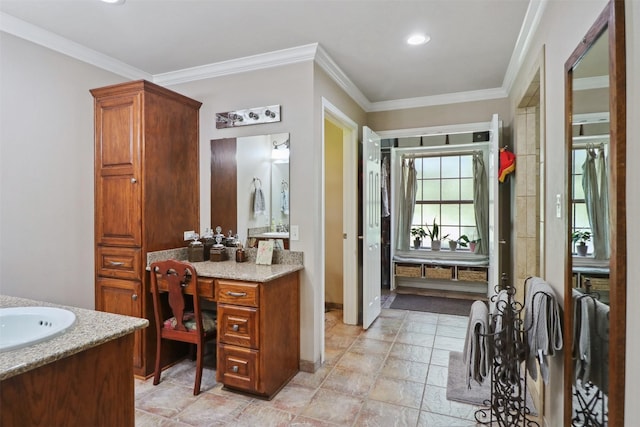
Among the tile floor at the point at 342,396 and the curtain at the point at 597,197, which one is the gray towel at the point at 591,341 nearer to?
the curtain at the point at 597,197

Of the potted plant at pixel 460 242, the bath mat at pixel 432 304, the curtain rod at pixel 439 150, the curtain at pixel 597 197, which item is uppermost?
the curtain rod at pixel 439 150

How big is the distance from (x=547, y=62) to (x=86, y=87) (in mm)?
3331

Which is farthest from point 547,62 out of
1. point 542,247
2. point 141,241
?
point 141,241

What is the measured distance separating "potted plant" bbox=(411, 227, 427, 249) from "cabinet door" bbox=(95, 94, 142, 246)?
14.1 feet

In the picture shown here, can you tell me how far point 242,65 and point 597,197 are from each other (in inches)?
106

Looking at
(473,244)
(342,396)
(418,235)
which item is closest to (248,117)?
(342,396)

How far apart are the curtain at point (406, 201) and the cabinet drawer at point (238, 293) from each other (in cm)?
387

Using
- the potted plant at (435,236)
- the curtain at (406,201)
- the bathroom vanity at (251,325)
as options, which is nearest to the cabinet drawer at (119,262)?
the bathroom vanity at (251,325)

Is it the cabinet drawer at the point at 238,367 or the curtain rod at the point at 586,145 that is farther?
the cabinet drawer at the point at 238,367

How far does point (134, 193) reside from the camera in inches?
103

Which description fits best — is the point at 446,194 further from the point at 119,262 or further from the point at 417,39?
the point at 119,262

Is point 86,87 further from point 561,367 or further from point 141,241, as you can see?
point 561,367

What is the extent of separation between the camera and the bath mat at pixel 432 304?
4.45 metres

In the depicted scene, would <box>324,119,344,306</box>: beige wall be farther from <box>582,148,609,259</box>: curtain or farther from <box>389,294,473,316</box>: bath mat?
<box>582,148,609,259</box>: curtain
